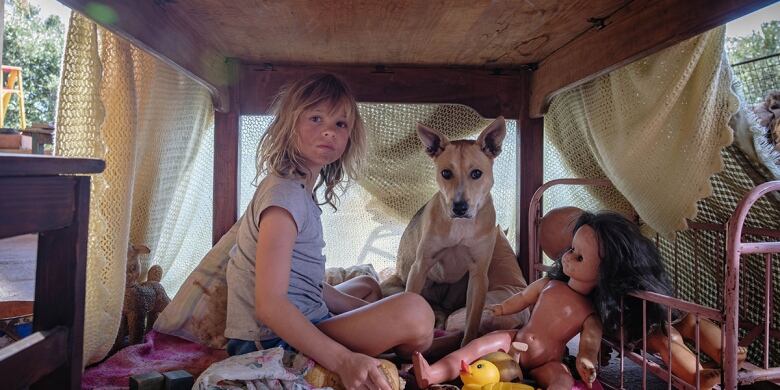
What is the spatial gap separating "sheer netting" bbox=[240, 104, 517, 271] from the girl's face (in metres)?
1.40

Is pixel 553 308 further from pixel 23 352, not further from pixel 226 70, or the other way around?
pixel 226 70

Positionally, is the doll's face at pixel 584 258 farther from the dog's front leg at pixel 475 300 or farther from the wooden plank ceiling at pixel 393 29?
the wooden plank ceiling at pixel 393 29

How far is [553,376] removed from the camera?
197 cm

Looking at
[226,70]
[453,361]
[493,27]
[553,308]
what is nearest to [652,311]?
[553,308]

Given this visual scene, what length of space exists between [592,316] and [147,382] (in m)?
1.58

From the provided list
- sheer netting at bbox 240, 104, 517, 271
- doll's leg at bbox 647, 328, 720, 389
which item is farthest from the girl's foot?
sheer netting at bbox 240, 104, 517, 271

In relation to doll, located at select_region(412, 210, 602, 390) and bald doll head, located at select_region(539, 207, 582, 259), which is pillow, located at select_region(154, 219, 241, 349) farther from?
bald doll head, located at select_region(539, 207, 582, 259)

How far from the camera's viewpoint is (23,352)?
87 centimetres

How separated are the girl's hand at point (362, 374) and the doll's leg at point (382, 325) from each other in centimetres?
20

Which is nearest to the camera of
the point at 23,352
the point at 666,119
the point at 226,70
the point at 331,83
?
the point at 23,352

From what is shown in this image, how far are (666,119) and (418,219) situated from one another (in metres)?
1.50

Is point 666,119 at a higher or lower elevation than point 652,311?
higher

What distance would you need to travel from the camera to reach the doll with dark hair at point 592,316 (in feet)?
6.22

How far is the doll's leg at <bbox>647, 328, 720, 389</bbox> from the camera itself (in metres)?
1.70
